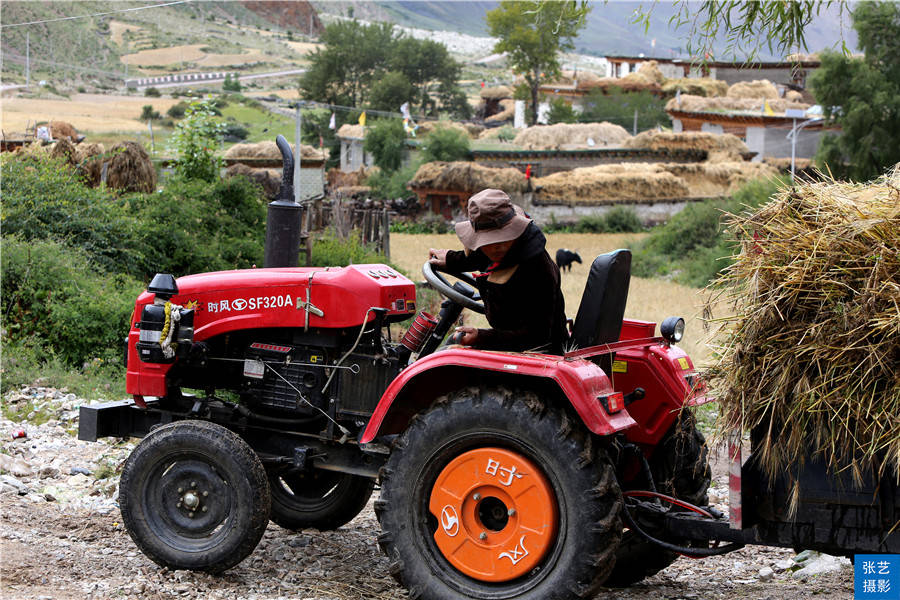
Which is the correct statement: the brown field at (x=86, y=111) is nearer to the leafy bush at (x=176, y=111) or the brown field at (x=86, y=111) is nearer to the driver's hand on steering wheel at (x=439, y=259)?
the leafy bush at (x=176, y=111)

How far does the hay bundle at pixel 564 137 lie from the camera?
46.2 m

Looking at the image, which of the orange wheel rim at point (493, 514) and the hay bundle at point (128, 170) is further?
the hay bundle at point (128, 170)

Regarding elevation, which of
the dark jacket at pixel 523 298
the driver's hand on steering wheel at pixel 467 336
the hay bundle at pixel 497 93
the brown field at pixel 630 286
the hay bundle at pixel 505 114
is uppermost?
the hay bundle at pixel 497 93

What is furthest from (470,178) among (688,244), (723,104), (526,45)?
(526,45)

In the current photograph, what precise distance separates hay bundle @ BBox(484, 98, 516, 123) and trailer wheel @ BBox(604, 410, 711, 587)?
69578 mm

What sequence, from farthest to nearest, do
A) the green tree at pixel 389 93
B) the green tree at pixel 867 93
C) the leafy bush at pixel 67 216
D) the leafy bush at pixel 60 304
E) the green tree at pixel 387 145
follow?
1. the green tree at pixel 389 93
2. the green tree at pixel 387 145
3. the green tree at pixel 867 93
4. the leafy bush at pixel 67 216
5. the leafy bush at pixel 60 304

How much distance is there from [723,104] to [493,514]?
54.5 metres

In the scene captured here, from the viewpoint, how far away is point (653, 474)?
4.91 metres

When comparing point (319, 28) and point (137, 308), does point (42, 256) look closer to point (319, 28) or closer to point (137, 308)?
point (137, 308)

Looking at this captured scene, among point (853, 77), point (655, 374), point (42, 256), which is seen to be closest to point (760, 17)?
point (655, 374)

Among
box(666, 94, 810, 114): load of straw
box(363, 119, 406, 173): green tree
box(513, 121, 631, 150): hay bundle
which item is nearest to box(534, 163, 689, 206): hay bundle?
box(513, 121, 631, 150): hay bundle

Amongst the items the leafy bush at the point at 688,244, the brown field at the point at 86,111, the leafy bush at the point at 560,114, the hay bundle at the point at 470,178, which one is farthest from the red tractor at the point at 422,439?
the leafy bush at the point at 560,114

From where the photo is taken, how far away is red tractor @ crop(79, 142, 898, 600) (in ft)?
13.1

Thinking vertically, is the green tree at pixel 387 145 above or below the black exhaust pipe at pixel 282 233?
above
